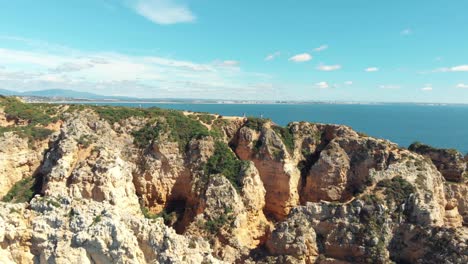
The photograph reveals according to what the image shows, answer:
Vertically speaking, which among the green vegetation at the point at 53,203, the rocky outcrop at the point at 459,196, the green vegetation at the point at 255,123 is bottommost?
the rocky outcrop at the point at 459,196

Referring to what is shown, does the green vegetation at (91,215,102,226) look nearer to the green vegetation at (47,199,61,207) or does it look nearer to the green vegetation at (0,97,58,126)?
the green vegetation at (47,199,61,207)

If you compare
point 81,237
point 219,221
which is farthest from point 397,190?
point 81,237

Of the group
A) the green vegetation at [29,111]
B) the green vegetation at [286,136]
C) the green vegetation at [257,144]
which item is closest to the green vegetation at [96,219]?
A: the green vegetation at [29,111]

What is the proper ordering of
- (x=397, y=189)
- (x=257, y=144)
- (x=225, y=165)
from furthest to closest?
(x=257, y=144) → (x=225, y=165) → (x=397, y=189)

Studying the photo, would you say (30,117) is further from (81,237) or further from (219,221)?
(219,221)

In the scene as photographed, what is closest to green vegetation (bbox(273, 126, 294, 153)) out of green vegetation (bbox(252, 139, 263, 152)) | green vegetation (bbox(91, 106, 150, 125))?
green vegetation (bbox(252, 139, 263, 152))

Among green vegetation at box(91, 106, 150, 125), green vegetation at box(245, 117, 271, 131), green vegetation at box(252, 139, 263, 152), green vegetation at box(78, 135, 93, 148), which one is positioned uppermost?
green vegetation at box(91, 106, 150, 125)

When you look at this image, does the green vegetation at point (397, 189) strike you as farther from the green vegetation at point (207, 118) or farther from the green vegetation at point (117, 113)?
the green vegetation at point (117, 113)
